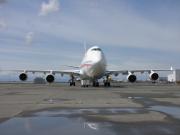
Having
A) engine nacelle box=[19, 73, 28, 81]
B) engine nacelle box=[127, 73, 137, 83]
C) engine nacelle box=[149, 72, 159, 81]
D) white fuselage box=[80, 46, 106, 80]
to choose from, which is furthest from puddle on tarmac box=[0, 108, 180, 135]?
engine nacelle box=[19, 73, 28, 81]

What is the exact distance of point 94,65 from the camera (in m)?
48.1

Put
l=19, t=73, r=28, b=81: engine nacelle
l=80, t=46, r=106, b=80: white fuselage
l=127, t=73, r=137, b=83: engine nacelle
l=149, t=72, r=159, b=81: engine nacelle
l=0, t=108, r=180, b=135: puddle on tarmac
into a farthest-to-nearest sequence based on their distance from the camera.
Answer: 1. l=19, t=73, r=28, b=81: engine nacelle
2. l=149, t=72, r=159, b=81: engine nacelle
3. l=127, t=73, r=137, b=83: engine nacelle
4. l=80, t=46, r=106, b=80: white fuselage
5. l=0, t=108, r=180, b=135: puddle on tarmac

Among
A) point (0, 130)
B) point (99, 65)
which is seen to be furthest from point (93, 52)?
point (0, 130)

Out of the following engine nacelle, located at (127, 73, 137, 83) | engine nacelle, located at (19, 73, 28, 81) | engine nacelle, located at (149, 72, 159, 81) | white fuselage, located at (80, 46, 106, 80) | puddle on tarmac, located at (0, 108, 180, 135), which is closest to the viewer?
puddle on tarmac, located at (0, 108, 180, 135)

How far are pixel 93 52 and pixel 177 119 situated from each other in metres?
39.0

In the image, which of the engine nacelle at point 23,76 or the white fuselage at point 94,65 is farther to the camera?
the engine nacelle at point 23,76

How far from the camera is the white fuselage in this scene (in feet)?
158

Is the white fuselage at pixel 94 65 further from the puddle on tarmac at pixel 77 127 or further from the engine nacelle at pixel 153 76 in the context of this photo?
the puddle on tarmac at pixel 77 127

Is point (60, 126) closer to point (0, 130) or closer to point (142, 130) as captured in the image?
point (0, 130)

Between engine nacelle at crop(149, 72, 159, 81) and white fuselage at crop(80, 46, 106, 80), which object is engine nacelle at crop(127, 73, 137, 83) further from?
white fuselage at crop(80, 46, 106, 80)

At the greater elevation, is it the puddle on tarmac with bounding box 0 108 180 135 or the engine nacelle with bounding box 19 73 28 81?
the engine nacelle with bounding box 19 73 28 81

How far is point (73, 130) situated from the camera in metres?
9.98

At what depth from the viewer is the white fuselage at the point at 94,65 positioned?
1896 inches

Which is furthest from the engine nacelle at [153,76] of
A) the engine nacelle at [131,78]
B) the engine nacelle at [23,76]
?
the engine nacelle at [23,76]
